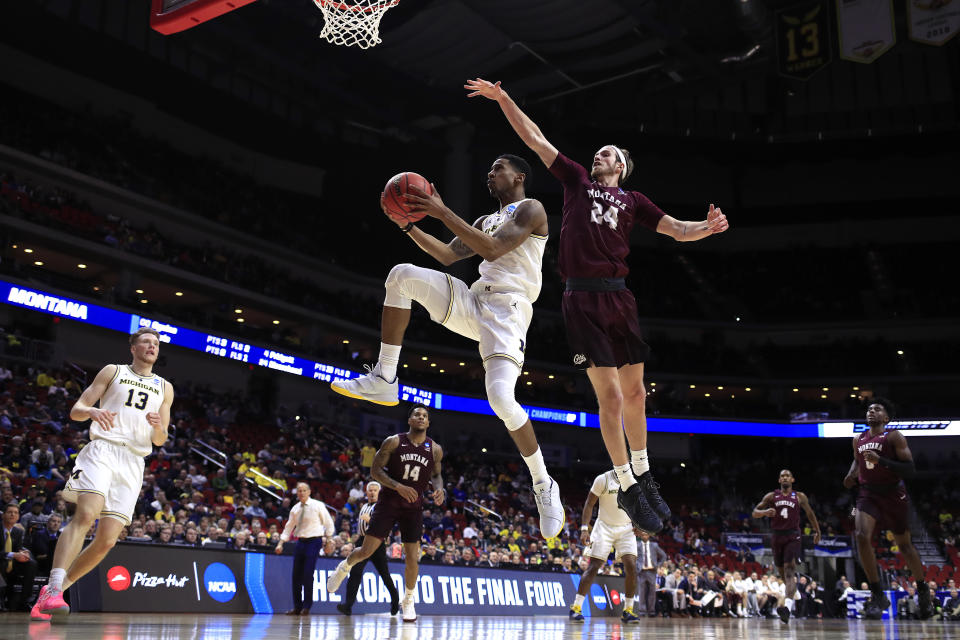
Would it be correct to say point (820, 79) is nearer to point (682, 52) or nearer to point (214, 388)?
point (682, 52)

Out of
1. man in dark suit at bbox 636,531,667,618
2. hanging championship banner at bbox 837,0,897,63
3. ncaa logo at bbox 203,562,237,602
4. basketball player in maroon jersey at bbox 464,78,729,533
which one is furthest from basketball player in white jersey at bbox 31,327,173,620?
hanging championship banner at bbox 837,0,897,63

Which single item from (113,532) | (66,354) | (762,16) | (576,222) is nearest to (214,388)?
(66,354)

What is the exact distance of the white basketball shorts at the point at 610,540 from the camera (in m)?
12.5

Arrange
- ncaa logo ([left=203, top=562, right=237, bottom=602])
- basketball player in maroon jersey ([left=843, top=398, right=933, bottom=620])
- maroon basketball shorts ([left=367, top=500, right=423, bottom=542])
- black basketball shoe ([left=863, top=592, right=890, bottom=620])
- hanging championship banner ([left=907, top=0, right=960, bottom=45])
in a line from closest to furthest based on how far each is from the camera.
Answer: black basketball shoe ([left=863, top=592, right=890, bottom=620]), basketball player in maroon jersey ([left=843, top=398, right=933, bottom=620]), maroon basketball shorts ([left=367, top=500, right=423, bottom=542]), ncaa logo ([left=203, top=562, right=237, bottom=602]), hanging championship banner ([left=907, top=0, right=960, bottom=45])

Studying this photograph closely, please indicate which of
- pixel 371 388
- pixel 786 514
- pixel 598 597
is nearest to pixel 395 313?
pixel 371 388

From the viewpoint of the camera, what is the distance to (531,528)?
85.9 feet

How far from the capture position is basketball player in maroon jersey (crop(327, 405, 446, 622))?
9.74 m

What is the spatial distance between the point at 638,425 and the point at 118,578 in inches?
276

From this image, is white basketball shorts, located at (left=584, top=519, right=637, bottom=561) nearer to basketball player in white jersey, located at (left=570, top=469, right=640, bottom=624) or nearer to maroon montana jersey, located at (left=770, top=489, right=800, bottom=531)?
basketball player in white jersey, located at (left=570, top=469, right=640, bottom=624)

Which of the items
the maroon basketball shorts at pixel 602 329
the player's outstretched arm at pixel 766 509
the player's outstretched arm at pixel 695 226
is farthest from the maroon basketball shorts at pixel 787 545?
the maroon basketball shorts at pixel 602 329

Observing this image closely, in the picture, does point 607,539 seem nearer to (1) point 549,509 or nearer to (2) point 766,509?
(2) point 766,509

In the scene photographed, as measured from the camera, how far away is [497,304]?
235 inches

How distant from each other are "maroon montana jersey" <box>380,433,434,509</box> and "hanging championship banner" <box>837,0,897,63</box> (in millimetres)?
13504

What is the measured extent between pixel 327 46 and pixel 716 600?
21570mm
